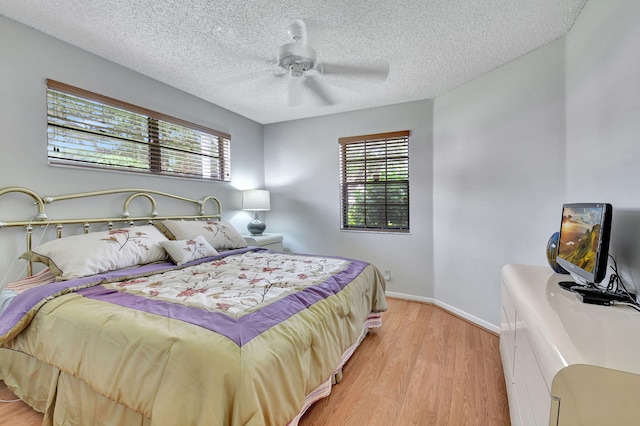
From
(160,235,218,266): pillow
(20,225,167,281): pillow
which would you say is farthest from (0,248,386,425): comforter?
(160,235,218,266): pillow

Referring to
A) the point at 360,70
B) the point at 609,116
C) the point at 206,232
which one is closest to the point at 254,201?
the point at 206,232

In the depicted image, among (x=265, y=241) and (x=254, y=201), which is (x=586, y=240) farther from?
(x=254, y=201)

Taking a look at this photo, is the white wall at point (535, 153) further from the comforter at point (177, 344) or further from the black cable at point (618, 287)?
the comforter at point (177, 344)

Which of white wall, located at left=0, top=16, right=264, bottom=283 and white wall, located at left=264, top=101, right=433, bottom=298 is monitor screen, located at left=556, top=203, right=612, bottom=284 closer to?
white wall, located at left=264, top=101, right=433, bottom=298

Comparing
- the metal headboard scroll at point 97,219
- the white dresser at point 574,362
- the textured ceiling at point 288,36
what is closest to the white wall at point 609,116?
the textured ceiling at point 288,36

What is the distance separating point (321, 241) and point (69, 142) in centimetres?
293

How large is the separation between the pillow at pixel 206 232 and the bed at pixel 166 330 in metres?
0.23

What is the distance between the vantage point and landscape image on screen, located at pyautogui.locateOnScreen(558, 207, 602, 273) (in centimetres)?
121

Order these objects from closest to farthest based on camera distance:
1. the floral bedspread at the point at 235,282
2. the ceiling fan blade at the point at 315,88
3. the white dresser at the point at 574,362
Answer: the white dresser at the point at 574,362
the floral bedspread at the point at 235,282
the ceiling fan blade at the point at 315,88

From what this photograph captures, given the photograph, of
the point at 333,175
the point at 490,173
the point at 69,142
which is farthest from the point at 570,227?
the point at 69,142

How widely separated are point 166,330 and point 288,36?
6.90 feet

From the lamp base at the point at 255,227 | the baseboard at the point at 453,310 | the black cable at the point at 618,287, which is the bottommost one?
the baseboard at the point at 453,310

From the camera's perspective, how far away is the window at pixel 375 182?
3.55 meters

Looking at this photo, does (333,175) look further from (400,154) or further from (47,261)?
(47,261)
